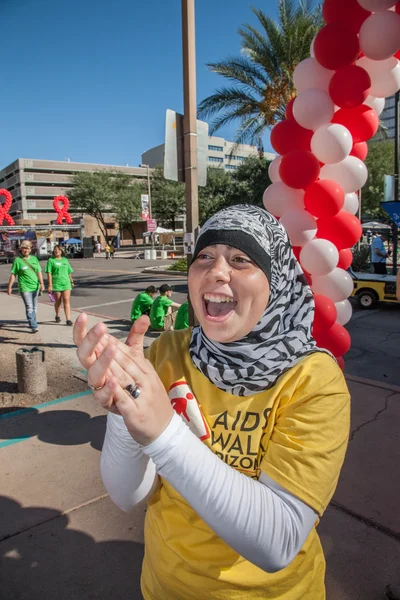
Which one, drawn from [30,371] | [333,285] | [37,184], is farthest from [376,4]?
[37,184]

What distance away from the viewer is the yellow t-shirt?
42.5 inches

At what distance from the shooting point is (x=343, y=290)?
3475 mm

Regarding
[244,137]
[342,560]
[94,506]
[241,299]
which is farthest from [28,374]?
[244,137]

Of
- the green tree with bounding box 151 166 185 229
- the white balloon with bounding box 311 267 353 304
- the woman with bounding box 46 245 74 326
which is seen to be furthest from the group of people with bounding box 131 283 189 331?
the green tree with bounding box 151 166 185 229

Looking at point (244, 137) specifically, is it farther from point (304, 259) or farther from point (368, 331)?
point (304, 259)

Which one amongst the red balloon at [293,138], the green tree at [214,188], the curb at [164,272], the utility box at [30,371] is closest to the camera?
the red balloon at [293,138]

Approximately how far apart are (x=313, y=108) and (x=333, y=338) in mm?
1823

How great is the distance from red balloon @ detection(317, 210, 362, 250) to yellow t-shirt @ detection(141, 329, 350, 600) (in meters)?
2.42

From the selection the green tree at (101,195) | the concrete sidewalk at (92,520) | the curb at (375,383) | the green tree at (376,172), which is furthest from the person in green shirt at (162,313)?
the green tree at (101,195)

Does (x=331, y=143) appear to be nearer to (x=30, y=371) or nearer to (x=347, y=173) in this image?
(x=347, y=173)

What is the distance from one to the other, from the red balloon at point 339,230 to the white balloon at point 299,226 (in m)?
0.15

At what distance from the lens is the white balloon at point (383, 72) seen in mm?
3486

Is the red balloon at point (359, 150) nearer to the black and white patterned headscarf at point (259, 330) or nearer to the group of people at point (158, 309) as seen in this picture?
the black and white patterned headscarf at point (259, 330)

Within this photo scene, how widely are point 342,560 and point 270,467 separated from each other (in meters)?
2.09
